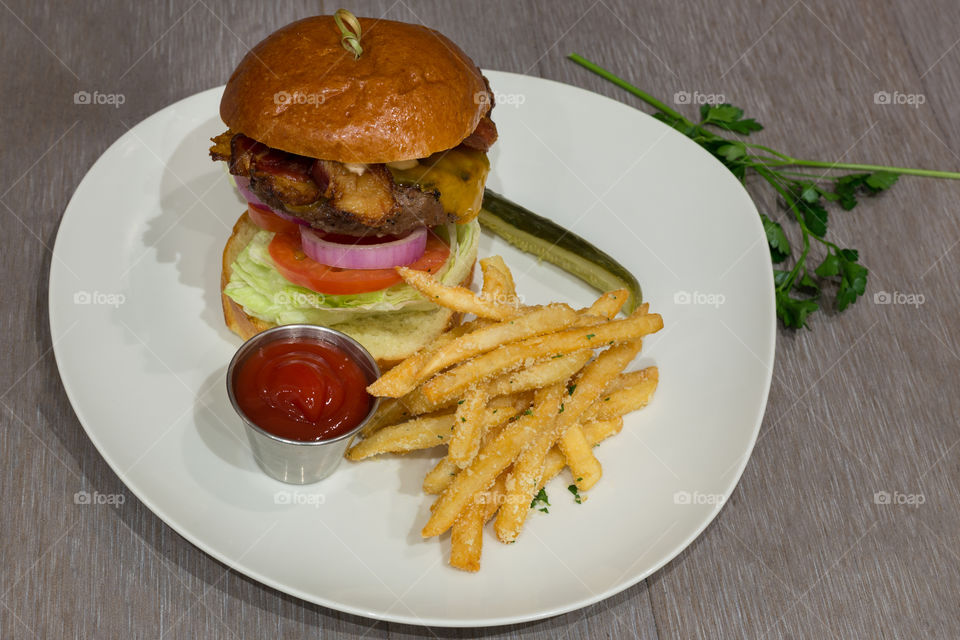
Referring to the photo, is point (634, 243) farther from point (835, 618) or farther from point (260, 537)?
point (260, 537)

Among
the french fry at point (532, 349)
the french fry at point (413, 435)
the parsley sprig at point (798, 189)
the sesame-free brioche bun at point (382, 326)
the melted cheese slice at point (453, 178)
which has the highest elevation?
the melted cheese slice at point (453, 178)

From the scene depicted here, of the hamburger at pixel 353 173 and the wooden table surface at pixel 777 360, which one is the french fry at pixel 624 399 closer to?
the wooden table surface at pixel 777 360

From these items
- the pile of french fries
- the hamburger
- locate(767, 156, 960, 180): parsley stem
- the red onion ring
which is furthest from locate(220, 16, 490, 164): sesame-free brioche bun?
locate(767, 156, 960, 180): parsley stem

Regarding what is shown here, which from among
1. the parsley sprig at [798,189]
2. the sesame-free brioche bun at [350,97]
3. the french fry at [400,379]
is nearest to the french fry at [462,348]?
the french fry at [400,379]

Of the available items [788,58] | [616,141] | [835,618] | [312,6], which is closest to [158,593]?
[835,618]

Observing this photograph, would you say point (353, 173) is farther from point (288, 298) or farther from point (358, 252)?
point (288, 298)
